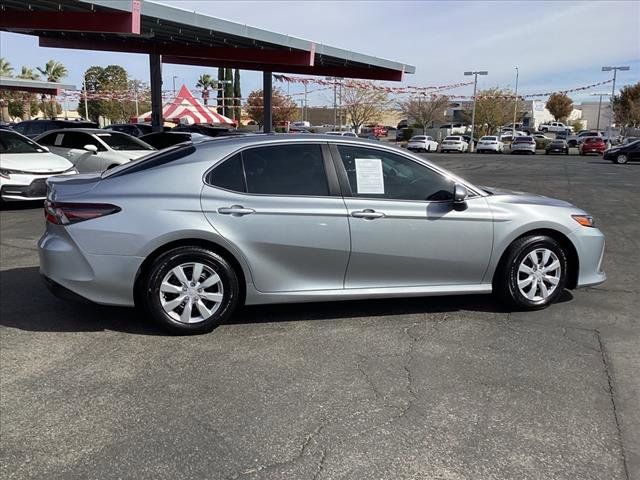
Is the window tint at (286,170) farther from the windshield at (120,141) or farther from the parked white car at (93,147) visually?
the windshield at (120,141)

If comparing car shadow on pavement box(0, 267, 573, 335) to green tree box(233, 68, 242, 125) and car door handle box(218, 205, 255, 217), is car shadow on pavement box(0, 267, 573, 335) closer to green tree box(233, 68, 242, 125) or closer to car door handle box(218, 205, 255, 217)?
car door handle box(218, 205, 255, 217)

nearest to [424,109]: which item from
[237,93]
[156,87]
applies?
[237,93]

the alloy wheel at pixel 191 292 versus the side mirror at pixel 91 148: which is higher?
the side mirror at pixel 91 148

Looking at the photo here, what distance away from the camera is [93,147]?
42.4ft

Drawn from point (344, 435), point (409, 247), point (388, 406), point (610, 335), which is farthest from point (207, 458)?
point (610, 335)

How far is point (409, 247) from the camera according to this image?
469 cm

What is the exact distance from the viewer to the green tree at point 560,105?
9538 cm

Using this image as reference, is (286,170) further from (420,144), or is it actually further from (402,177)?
(420,144)

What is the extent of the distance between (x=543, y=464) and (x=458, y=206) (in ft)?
7.82

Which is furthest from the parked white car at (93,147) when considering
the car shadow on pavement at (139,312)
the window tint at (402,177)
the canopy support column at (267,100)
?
the canopy support column at (267,100)

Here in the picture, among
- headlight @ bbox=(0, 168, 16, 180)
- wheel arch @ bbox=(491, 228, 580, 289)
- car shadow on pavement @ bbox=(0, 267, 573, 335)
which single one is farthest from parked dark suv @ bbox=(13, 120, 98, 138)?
wheel arch @ bbox=(491, 228, 580, 289)

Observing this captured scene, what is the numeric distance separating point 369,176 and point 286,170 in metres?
0.69

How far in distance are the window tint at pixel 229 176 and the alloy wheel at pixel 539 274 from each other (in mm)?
2517

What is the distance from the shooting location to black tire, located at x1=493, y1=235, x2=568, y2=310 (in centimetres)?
493
